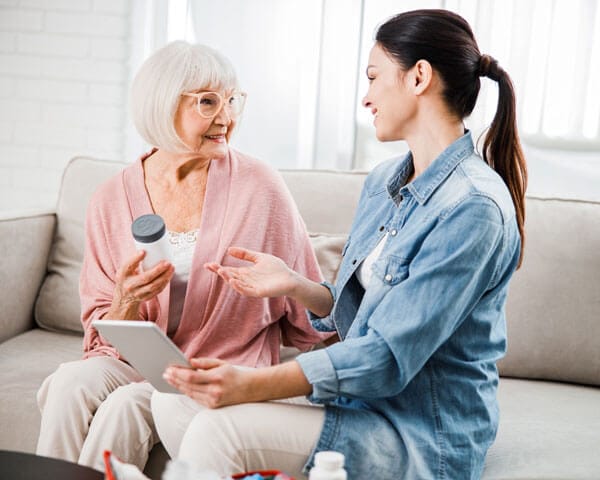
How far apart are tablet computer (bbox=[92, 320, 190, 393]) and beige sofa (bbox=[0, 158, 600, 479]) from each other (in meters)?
0.29

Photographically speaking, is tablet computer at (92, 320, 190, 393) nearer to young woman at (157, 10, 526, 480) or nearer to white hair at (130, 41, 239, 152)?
young woman at (157, 10, 526, 480)

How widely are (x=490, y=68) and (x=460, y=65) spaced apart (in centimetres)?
5

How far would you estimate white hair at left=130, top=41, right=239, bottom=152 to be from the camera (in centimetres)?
172

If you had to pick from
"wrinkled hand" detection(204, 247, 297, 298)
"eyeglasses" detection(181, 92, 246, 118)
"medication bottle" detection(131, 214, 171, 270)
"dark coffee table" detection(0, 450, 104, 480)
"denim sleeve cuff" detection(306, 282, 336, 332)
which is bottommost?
"dark coffee table" detection(0, 450, 104, 480)

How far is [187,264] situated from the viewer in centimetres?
174

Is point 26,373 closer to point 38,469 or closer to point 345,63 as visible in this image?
point 38,469

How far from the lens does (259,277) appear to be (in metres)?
1.50

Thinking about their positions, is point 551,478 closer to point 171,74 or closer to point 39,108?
point 171,74

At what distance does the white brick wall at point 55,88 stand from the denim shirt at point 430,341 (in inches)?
75.4

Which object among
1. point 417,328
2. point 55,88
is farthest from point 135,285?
point 55,88

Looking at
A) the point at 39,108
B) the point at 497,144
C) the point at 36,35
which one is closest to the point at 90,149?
the point at 39,108

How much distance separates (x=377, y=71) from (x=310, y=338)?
680 millimetres

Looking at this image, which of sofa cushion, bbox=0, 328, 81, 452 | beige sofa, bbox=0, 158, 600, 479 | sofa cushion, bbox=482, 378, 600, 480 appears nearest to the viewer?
sofa cushion, bbox=482, 378, 600, 480

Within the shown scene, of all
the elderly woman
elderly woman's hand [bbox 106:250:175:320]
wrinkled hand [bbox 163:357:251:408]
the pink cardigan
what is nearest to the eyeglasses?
the elderly woman
